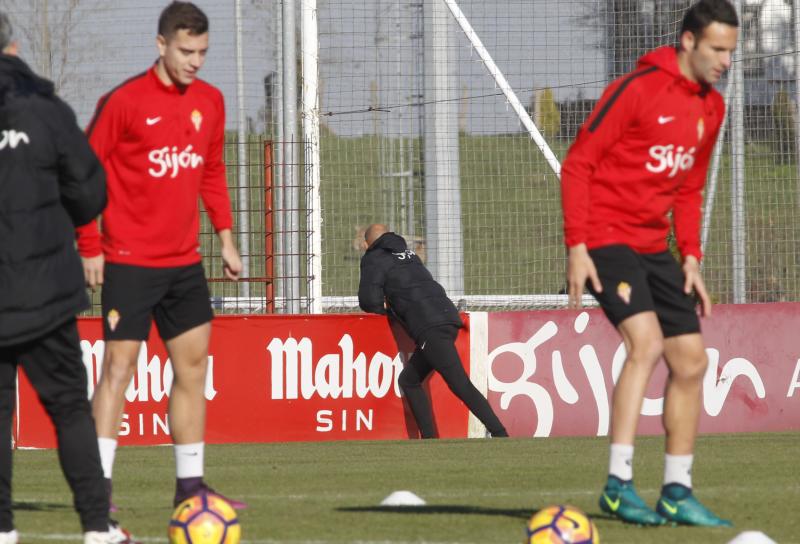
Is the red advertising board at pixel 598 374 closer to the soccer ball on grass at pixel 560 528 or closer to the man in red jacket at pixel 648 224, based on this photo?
the man in red jacket at pixel 648 224

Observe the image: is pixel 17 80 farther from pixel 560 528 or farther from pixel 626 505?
pixel 626 505

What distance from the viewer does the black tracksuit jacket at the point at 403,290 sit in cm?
1289

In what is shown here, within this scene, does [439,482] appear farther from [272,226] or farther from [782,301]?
[782,301]

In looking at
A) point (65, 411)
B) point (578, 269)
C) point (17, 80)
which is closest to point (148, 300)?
point (65, 411)

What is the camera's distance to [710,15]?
6160mm

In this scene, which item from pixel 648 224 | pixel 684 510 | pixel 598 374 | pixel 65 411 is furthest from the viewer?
pixel 598 374

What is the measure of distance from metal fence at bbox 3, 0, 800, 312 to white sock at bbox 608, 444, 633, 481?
7.40 metres

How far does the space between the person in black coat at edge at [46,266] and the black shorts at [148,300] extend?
100cm

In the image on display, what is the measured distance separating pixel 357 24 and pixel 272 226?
2.16m

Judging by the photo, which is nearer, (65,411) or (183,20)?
(65,411)

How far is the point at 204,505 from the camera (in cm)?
555

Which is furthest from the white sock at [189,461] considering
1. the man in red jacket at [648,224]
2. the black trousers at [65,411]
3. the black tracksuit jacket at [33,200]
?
the man in red jacket at [648,224]

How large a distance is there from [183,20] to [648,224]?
2126mm

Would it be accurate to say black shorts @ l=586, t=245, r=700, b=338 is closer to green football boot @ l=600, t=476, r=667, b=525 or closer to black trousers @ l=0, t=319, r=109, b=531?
green football boot @ l=600, t=476, r=667, b=525
